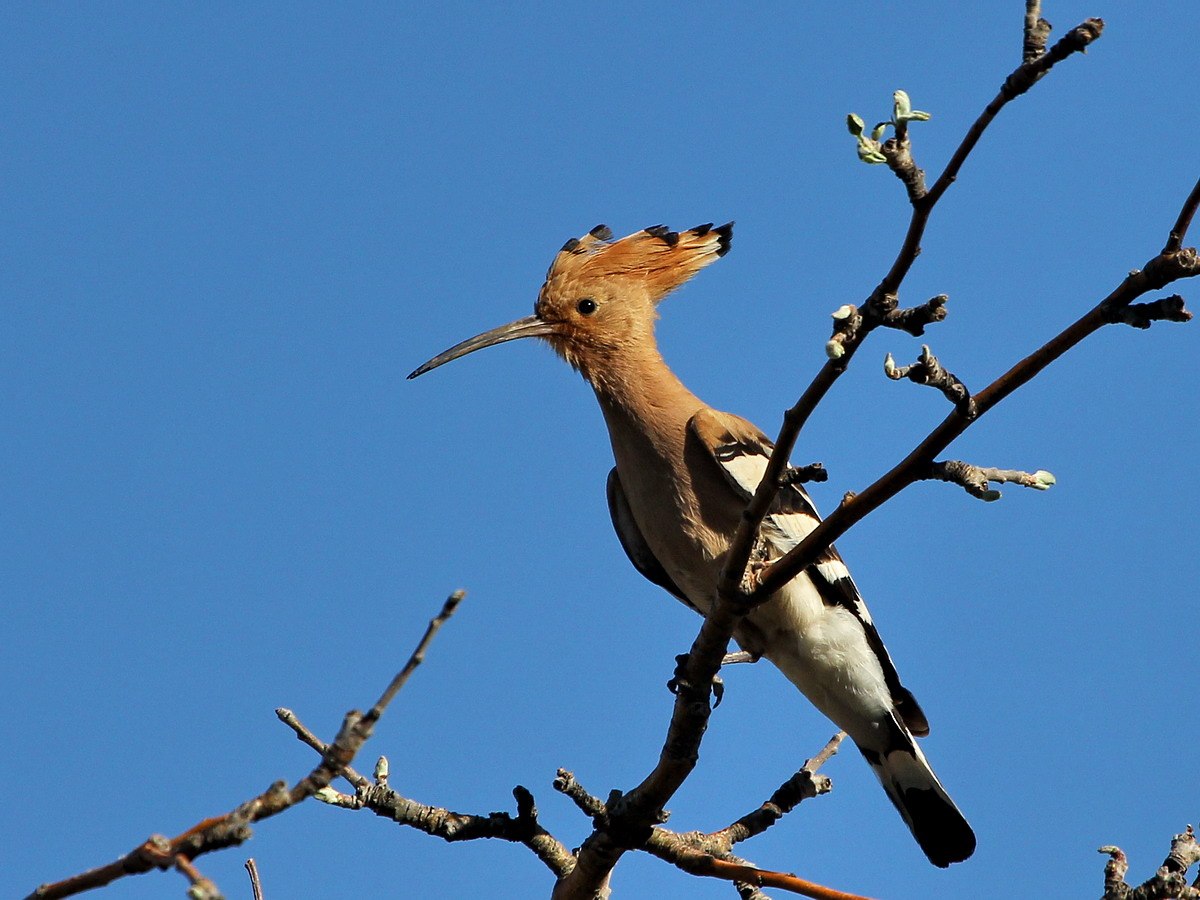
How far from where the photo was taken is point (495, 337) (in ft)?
11.8

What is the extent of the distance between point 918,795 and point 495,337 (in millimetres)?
1622

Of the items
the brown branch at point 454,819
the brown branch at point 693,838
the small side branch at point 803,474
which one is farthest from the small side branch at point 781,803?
the small side branch at point 803,474

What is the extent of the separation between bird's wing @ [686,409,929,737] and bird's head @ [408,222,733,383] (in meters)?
0.48

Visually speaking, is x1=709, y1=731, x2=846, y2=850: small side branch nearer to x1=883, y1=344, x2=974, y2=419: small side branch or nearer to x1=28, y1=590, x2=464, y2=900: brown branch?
x1=883, y1=344, x2=974, y2=419: small side branch

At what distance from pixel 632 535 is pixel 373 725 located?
235 centimetres

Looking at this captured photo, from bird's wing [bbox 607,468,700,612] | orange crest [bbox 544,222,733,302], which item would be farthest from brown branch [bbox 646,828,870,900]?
orange crest [bbox 544,222,733,302]

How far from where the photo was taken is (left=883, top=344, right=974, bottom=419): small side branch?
157 centimetres

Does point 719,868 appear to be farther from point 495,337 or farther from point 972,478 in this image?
point 495,337

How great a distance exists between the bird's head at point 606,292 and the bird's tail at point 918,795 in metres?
1.18

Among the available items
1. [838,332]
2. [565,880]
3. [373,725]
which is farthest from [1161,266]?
[565,880]

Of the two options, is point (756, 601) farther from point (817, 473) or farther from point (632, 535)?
point (632, 535)

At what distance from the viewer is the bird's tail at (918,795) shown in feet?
9.88

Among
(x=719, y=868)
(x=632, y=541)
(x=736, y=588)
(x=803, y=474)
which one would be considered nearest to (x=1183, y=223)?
(x=803, y=474)

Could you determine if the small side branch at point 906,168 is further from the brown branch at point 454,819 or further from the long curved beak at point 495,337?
the long curved beak at point 495,337
